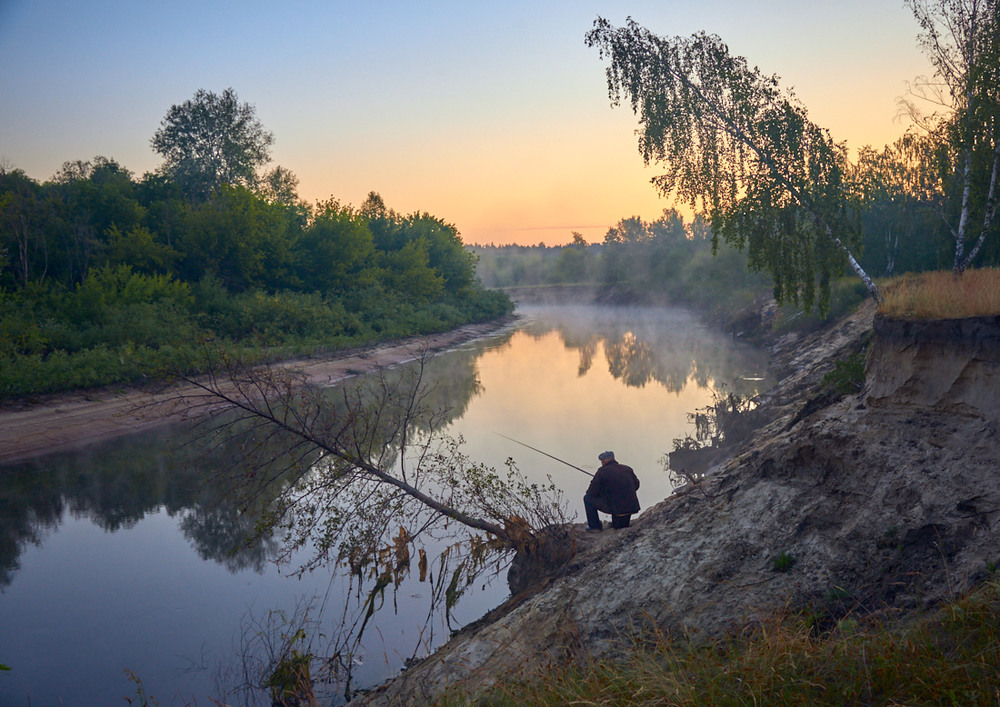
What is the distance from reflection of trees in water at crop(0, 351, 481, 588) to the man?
2912mm

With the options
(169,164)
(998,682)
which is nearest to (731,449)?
(998,682)

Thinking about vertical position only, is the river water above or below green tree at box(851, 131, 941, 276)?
below

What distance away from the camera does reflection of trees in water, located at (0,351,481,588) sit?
10.5 metres

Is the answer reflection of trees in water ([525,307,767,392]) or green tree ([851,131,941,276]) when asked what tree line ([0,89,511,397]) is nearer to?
reflection of trees in water ([525,307,767,392])

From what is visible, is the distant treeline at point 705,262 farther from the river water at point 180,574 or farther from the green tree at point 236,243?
the green tree at point 236,243

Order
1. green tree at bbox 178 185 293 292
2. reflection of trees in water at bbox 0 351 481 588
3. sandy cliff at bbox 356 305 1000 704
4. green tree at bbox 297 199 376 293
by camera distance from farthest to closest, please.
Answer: green tree at bbox 297 199 376 293, green tree at bbox 178 185 293 292, reflection of trees in water at bbox 0 351 481 588, sandy cliff at bbox 356 305 1000 704

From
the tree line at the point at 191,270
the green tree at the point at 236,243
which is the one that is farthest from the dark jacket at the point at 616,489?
the green tree at the point at 236,243

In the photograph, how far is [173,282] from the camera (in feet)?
107

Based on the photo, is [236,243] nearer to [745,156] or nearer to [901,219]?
[745,156]

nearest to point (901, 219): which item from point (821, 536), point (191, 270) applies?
point (821, 536)

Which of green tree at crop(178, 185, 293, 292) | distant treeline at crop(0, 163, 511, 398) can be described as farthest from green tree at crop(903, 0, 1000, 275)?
green tree at crop(178, 185, 293, 292)

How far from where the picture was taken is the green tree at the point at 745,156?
15984 millimetres

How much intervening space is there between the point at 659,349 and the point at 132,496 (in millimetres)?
28577

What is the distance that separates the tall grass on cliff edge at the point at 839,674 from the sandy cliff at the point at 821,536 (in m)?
0.68
